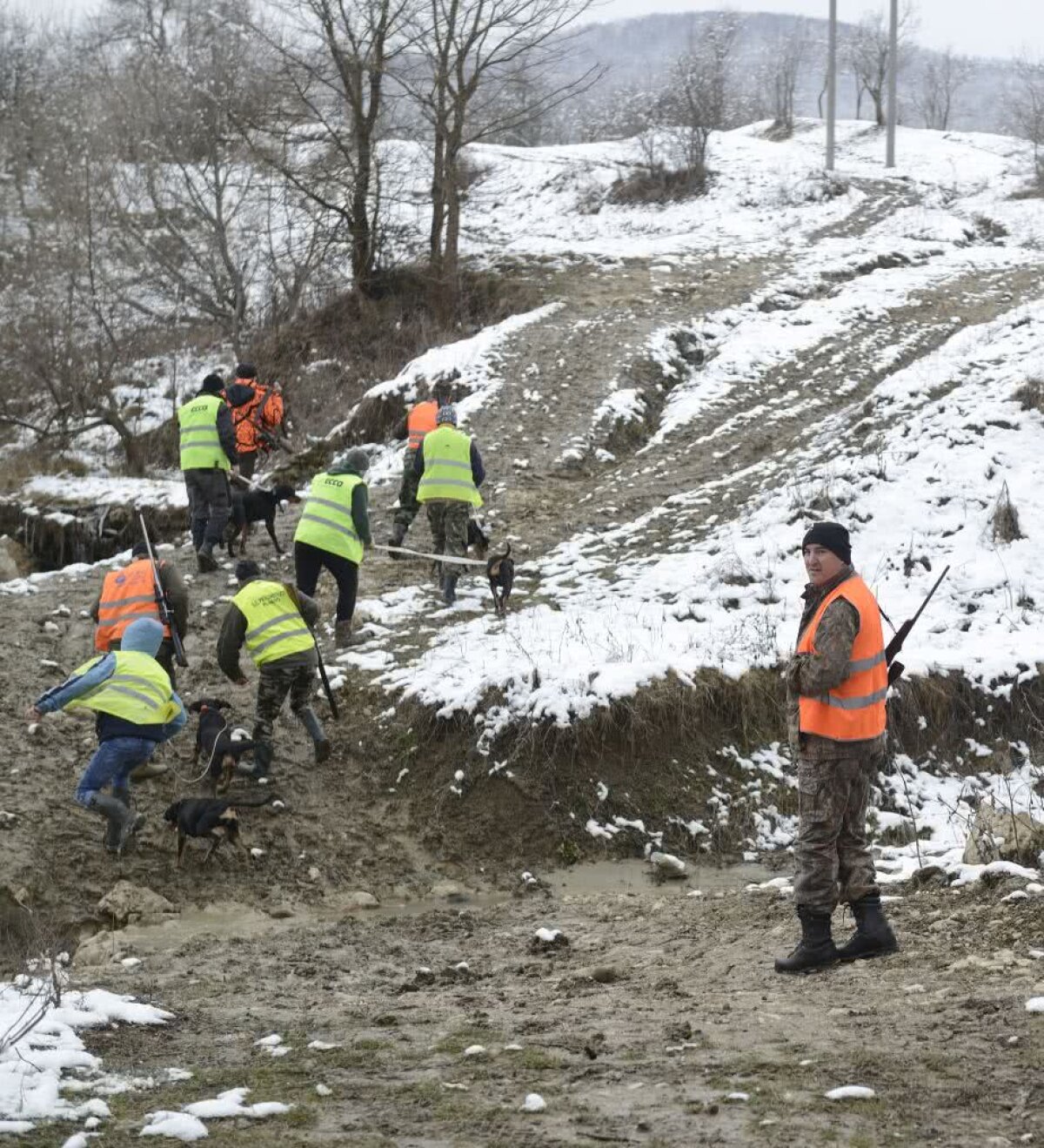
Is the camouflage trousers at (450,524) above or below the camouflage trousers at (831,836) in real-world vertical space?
above

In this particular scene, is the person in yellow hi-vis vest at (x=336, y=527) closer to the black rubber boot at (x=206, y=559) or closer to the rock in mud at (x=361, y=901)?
the black rubber boot at (x=206, y=559)

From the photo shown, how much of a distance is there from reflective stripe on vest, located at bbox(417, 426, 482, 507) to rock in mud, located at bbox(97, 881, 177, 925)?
5220mm

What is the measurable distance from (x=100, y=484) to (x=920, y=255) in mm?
17049

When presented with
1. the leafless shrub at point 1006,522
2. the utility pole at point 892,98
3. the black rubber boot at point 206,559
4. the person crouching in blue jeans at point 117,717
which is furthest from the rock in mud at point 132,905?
the utility pole at point 892,98

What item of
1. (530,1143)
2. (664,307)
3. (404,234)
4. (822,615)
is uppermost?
(404,234)

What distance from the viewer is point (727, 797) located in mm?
9289

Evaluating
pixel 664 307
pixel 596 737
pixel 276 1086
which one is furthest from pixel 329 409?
pixel 276 1086

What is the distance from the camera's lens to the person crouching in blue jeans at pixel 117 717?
842 centimetres

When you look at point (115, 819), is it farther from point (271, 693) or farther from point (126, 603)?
point (126, 603)

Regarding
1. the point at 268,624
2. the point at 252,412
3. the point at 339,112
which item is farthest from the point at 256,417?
the point at 339,112

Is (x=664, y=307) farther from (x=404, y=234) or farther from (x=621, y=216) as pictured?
Result: (x=621, y=216)

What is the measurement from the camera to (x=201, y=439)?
1305 centimetres

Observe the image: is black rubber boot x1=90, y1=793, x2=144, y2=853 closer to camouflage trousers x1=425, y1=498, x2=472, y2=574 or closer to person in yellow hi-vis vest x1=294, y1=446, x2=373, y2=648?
person in yellow hi-vis vest x1=294, y1=446, x2=373, y2=648

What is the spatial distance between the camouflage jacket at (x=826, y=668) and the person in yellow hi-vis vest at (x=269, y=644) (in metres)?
4.53
